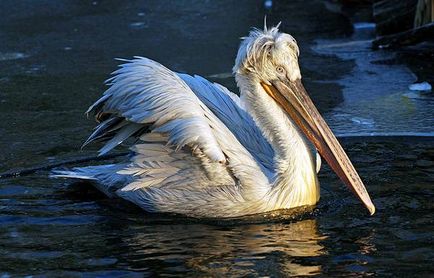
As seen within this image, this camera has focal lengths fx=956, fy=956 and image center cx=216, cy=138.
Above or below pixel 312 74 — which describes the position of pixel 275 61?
above

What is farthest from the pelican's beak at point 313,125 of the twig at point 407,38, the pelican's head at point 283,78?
the twig at point 407,38

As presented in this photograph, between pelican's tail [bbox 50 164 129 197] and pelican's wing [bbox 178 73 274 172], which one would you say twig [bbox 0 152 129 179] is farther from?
pelican's wing [bbox 178 73 274 172]

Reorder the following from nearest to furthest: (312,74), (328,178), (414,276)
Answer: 1. (414,276)
2. (328,178)
3. (312,74)

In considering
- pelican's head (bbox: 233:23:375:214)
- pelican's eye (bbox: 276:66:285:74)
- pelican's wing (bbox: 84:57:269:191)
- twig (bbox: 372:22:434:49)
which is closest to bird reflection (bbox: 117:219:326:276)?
pelican's wing (bbox: 84:57:269:191)

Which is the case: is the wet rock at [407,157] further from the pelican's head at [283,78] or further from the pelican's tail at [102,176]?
the pelican's tail at [102,176]

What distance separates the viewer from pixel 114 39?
872 centimetres

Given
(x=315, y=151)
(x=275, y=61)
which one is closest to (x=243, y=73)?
(x=275, y=61)

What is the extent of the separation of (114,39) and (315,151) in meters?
4.19

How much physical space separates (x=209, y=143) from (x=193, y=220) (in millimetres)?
429

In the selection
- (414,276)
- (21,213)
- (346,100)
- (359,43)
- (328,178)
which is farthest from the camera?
(359,43)

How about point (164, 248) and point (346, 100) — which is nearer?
point (164, 248)

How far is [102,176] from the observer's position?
5.10 m

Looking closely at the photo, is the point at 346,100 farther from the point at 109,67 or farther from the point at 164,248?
the point at 164,248

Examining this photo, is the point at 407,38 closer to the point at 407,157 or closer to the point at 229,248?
the point at 407,157
